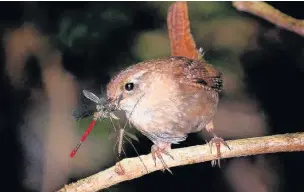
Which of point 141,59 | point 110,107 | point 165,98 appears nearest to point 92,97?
point 110,107

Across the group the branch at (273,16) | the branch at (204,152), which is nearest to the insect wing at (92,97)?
the branch at (204,152)

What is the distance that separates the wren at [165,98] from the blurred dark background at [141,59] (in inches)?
15.4

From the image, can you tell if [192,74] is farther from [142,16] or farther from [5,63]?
[5,63]

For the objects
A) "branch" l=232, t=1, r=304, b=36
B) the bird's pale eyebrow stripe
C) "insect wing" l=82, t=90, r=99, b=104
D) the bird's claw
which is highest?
"branch" l=232, t=1, r=304, b=36

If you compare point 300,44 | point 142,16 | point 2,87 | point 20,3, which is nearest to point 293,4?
point 300,44

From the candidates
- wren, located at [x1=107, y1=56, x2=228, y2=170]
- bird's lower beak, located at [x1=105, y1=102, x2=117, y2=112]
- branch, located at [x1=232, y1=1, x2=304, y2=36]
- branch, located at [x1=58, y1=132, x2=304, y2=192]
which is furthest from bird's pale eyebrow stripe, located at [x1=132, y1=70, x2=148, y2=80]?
branch, located at [x1=232, y1=1, x2=304, y2=36]

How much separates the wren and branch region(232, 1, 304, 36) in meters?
0.31

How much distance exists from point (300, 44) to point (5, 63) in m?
1.46

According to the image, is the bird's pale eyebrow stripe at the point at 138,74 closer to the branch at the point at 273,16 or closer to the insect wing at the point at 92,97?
the insect wing at the point at 92,97

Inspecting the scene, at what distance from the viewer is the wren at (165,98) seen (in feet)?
4.30

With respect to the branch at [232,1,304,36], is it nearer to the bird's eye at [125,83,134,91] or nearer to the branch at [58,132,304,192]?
the branch at [58,132,304,192]

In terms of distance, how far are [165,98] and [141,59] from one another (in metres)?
0.59

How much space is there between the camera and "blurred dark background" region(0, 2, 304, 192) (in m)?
1.96

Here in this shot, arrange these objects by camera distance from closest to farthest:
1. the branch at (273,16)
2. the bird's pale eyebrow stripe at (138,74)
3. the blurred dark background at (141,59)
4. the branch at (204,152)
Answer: the branch at (204,152) → the bird's pale eyebrow stripe at (138,74) → the branch at (273,16) → the blurred dark background at (141,59)
